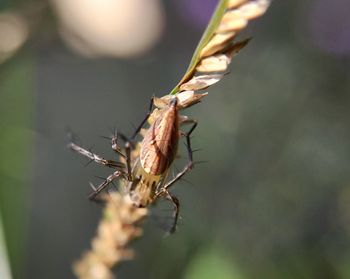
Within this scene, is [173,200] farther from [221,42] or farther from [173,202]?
[221,42]

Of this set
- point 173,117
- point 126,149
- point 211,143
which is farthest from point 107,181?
point 211,143

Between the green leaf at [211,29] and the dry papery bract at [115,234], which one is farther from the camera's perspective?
the dry papery bract at [115,234]

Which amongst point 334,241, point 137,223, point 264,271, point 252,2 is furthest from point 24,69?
point 252,2

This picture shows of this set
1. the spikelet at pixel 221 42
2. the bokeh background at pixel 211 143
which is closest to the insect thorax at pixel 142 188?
the spikelet at pixel 221 42

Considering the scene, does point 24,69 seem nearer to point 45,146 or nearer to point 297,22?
point 45,146

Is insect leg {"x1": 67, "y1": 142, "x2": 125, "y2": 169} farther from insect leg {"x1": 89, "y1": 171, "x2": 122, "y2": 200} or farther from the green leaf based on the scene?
A: the green leaf

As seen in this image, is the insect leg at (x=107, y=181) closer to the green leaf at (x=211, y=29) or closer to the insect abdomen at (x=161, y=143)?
the insect abdomen at (x=161, y=143)

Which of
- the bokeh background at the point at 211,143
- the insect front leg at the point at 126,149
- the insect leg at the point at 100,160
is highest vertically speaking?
the insect front leg at the point at 126,149
